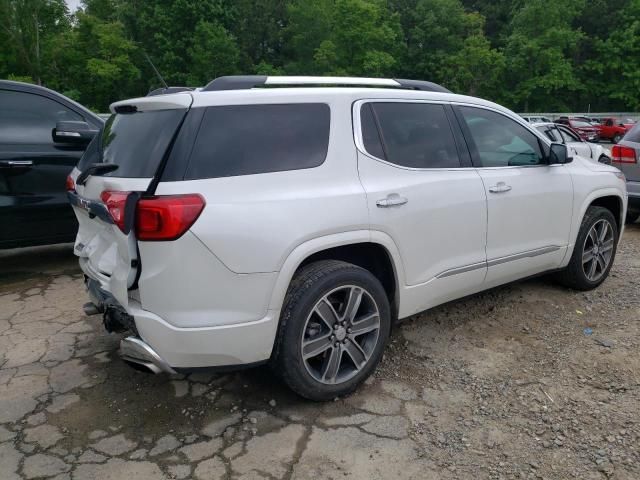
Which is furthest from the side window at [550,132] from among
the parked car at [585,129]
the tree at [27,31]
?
the tree at [27,31]

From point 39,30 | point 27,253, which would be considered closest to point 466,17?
point 39,30

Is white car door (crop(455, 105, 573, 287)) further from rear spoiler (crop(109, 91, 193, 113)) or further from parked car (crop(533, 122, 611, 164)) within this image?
parked car (crop(533, 122, 611, 164))

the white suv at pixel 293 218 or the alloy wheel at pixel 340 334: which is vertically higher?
the white suv at pixel 293 218

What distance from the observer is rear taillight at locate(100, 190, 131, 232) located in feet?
7.98

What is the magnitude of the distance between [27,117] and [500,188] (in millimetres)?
4235

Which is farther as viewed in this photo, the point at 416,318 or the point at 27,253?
the point at 27,253

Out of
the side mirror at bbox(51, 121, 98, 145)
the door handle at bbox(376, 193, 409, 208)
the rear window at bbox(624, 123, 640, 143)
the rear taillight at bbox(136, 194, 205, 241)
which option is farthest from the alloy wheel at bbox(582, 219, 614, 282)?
the side mirror at bbox(51, 121, 98, 145)

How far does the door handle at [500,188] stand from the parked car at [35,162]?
3693 millimetres

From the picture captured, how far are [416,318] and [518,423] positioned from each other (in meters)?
1.40

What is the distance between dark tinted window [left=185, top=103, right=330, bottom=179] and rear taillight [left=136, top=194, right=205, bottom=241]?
147mm

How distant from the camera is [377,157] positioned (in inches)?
120

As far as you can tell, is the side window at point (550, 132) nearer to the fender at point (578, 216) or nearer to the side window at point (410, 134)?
the fender at point (578, 216)

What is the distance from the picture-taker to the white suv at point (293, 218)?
244cm

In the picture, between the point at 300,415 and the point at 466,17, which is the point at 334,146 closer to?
the point at 300,415
